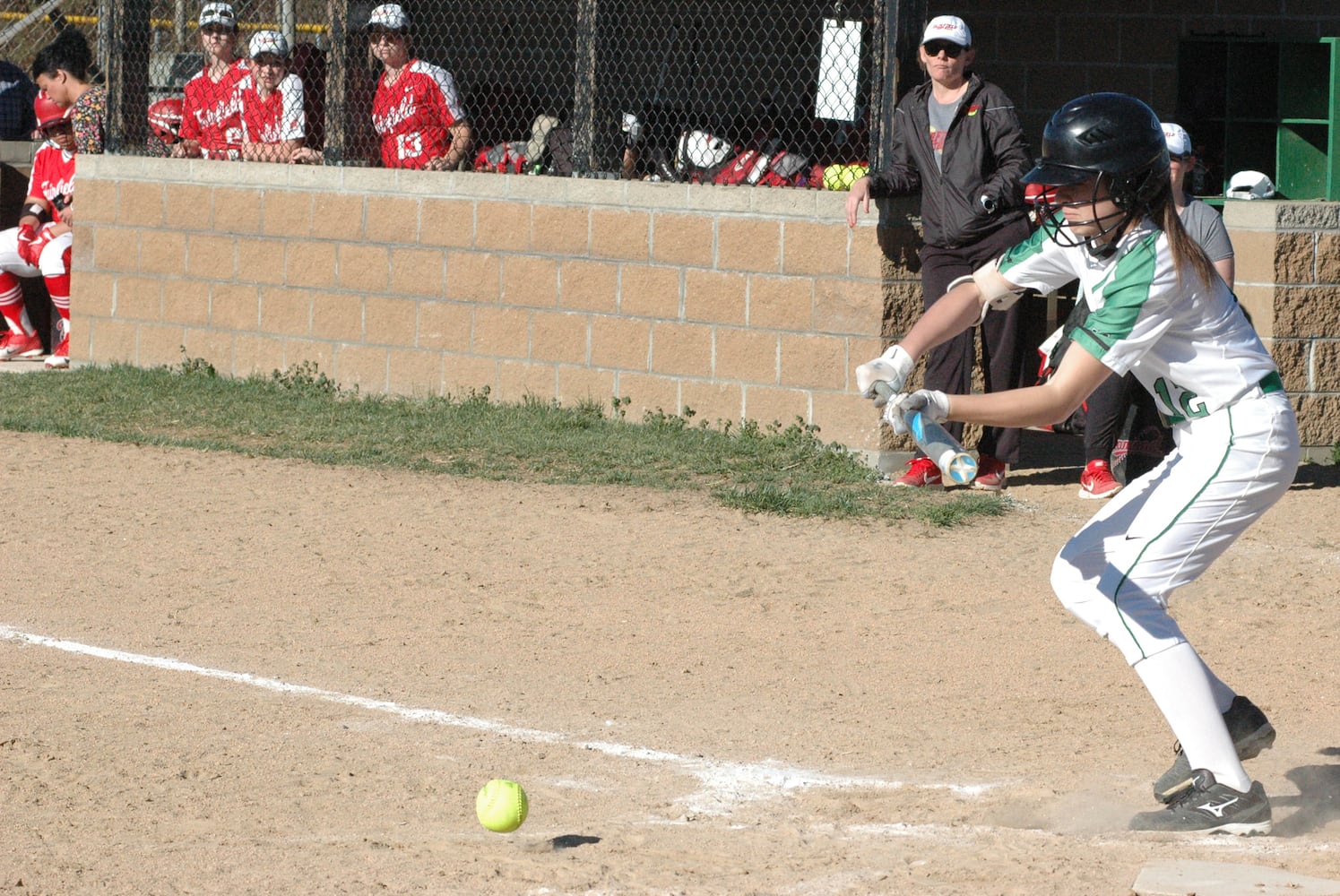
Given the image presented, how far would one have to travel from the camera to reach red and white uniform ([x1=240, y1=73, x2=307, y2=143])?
11742mm

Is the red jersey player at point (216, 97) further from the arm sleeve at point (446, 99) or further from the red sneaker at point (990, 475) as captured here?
the red sneaker at point (990, 475)

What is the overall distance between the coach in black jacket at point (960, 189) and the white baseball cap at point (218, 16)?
4.93 m

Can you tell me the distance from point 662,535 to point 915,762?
2967 mm

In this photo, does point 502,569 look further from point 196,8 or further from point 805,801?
point 196,8

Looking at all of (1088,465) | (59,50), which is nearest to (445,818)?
(1088,465)

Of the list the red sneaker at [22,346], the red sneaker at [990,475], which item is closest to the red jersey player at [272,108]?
the red sneaker at [22,346]

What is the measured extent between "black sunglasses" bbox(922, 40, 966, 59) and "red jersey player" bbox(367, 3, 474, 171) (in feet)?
11.0

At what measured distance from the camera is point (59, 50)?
42.7 ft

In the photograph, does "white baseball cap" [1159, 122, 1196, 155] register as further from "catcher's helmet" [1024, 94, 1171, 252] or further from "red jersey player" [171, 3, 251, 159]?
"red jersey player" [171, 3, 251, 159]

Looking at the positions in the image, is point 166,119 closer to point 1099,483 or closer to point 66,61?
point 66,61

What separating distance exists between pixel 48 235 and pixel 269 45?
265 centimetres

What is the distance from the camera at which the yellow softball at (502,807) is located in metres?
4.25

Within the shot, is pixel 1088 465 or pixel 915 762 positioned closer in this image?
pixel 915 762

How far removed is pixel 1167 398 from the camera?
461cm
